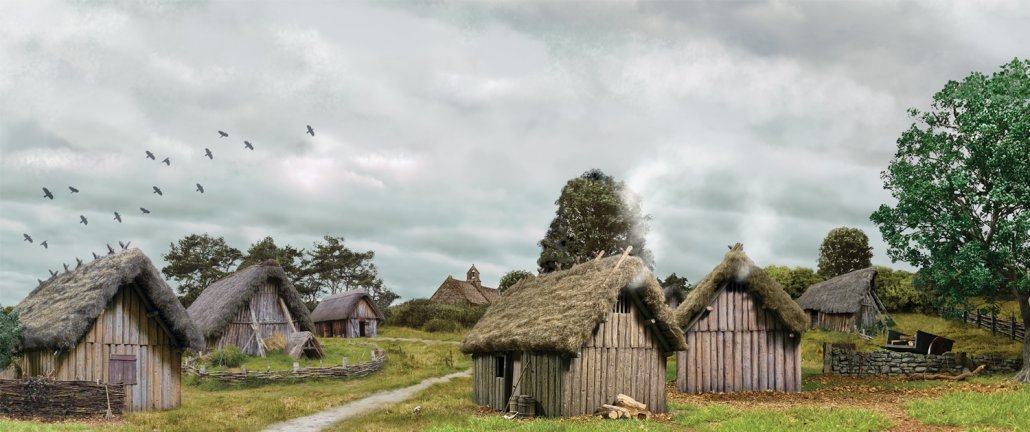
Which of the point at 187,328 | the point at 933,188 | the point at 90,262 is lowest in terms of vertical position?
the point at 187,328

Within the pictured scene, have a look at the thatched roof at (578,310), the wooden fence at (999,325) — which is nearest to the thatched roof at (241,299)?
the thatched roof at (578,310)

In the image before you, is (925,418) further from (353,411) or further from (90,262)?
(90,262)

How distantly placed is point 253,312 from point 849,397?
32472 mm

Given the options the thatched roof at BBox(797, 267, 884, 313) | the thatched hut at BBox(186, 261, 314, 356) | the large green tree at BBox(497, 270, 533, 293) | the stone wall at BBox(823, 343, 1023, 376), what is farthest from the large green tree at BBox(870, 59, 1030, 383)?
the large green tree at BBox(497, 270, 533, 293)

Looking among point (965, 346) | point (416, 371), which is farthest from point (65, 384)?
point (965, 346)

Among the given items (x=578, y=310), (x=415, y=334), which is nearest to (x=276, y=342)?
(x=415, y=334)

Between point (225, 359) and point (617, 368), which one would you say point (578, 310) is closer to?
point (617, 368)

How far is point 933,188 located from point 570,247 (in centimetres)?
3004

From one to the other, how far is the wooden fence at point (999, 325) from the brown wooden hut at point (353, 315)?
144 ft

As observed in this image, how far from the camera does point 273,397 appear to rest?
3303cm

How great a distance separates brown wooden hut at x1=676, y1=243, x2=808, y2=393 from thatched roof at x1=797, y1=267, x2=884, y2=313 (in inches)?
1211

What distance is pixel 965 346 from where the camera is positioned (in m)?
48.3

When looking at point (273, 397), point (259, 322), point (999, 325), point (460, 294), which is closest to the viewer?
point (273, 397)

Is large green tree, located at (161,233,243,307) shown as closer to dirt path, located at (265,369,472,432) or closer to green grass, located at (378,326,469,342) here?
green grass, located at (378,326,469,342)
